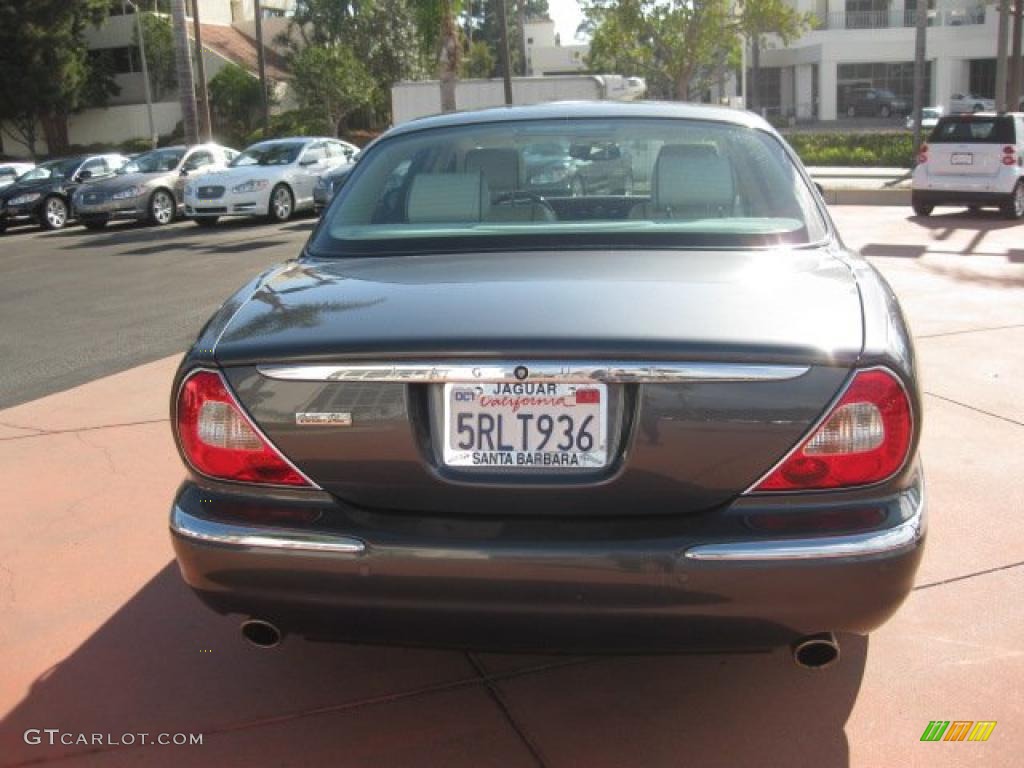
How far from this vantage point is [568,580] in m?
2.55

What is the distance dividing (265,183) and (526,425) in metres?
17.4

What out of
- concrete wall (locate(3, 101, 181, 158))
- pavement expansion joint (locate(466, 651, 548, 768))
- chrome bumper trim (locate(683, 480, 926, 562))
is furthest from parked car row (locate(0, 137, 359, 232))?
concrete wall (locate(3, 101, 181, 158))

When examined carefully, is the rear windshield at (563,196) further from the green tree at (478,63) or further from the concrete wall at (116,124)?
the green tree at (478,63)

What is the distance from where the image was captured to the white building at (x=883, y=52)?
54.1 m

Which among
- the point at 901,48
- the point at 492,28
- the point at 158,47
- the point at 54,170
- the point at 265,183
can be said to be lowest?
the point at 265,183

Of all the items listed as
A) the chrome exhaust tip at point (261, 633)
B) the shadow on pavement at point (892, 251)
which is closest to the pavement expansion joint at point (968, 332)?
the shadow on pavement at point (892, 251)

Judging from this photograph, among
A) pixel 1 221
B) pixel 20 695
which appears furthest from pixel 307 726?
pixel 1 221

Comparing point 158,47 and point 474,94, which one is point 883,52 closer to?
point 474,94

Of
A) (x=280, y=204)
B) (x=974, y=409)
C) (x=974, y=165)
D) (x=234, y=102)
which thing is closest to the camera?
(x=974, y=409)

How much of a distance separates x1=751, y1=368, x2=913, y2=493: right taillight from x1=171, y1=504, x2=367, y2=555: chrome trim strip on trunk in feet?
3.24

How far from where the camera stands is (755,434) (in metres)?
2.55

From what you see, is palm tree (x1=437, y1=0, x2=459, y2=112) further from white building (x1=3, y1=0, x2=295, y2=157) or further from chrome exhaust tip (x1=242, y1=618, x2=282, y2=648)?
white building (x1=3, y1=0, x2=295, y2=157)

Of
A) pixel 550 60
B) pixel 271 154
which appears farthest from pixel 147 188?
pixel 550 60

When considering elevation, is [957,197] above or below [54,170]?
below
